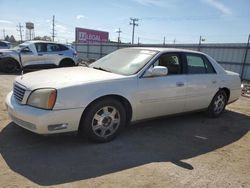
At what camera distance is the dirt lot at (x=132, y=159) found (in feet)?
10.4

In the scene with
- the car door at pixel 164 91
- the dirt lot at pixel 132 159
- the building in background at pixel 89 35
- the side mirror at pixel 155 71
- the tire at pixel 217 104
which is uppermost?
the building in background at pixel 89 35

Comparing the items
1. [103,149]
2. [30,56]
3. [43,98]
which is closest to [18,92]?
[43,98]

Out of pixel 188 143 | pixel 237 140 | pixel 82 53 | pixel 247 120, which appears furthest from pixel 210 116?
pixel 82 53

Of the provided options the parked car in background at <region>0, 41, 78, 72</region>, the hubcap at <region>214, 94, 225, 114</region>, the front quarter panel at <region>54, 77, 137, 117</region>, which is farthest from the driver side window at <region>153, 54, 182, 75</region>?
the parked car in background at <region>0, 41, 78, 72</region>

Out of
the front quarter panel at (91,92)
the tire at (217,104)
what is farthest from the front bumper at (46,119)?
the tire at (217,104)

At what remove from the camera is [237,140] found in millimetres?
4949

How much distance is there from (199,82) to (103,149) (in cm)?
257

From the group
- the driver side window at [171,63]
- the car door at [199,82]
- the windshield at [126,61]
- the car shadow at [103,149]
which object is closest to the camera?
the car shadow at [103,149]

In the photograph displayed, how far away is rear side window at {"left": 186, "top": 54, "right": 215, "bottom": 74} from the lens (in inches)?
215

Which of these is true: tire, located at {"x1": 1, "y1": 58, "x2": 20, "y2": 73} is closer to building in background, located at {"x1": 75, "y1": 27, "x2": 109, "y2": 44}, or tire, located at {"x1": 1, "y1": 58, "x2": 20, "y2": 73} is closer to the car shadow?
the car shadow

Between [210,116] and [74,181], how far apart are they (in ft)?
13.4

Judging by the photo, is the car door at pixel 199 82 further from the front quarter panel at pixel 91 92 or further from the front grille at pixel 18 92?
the front grille at pixel 18 92

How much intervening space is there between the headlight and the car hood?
0.32ft

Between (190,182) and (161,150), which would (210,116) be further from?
(190,182)
